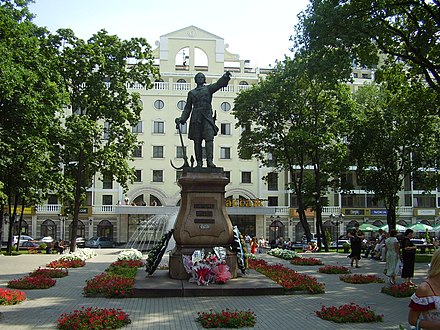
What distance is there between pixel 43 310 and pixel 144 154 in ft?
158

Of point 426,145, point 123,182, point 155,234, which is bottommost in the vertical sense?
point 155,234

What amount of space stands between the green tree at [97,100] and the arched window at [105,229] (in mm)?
21995

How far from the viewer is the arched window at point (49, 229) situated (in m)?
57.1

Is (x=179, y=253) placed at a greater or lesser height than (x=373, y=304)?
greater

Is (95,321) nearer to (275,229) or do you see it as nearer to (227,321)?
(227,321)

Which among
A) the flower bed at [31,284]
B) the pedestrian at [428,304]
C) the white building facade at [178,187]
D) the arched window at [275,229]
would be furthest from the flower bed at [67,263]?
the arched window at [275,229]

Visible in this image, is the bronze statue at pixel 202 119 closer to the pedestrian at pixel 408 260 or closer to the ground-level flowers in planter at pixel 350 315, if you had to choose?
the pedestrian at pixel 408 260

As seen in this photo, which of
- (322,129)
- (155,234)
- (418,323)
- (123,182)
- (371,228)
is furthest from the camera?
(155,234)

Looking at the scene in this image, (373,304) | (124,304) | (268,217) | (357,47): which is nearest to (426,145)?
(357,47)

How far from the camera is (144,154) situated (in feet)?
195

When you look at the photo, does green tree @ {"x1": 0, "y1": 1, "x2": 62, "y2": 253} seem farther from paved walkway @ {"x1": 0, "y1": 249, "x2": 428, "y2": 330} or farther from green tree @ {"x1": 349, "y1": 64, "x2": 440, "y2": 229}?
green tree @ {"x1": 349, "y1": 64, "x2": 440, "y2": 229}

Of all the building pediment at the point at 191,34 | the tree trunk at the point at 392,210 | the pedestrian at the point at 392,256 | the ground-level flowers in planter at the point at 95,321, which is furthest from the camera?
the building pediment at the point at 191,34

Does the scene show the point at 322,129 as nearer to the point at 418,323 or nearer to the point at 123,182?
the point at 123,182

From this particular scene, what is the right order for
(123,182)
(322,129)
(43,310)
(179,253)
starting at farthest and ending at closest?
(322,129) < (123,182) < (179,253) < (43,310)
